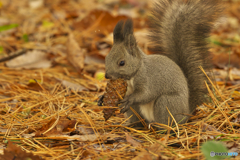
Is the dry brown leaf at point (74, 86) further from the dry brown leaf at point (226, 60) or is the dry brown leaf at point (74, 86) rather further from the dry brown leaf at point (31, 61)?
the dry brown leaf at point (226, 60)

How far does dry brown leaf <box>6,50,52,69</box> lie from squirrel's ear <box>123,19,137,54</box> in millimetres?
1503

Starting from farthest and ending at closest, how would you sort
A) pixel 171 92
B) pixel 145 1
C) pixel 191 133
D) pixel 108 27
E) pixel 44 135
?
pixel 145 1 < pixel 108 27 < pixel 171 92 < pixel 191 133 < pixel 44 135

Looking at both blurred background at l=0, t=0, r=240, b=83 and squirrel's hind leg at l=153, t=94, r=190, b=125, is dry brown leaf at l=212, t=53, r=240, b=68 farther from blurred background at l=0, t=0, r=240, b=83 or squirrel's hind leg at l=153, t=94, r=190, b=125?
squirrel's hind leg at l=153, t=94, r=190, b=125

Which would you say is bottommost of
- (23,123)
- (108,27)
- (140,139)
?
(140,139)

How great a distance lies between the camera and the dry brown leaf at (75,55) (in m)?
2.94

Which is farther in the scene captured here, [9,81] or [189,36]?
[9,81]

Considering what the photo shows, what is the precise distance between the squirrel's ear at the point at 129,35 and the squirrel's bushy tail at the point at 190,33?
438 millimetres

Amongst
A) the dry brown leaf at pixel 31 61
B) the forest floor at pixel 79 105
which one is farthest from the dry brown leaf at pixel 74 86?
the dry brown leaf at pixel 31 61

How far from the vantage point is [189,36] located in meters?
2.19

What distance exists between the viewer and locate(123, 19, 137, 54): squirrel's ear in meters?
1.87

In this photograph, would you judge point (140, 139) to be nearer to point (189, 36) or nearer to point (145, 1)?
point (189, 36)

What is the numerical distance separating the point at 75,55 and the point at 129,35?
4.18ft

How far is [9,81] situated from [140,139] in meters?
1.54

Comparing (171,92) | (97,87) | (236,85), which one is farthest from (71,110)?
(236,85)
